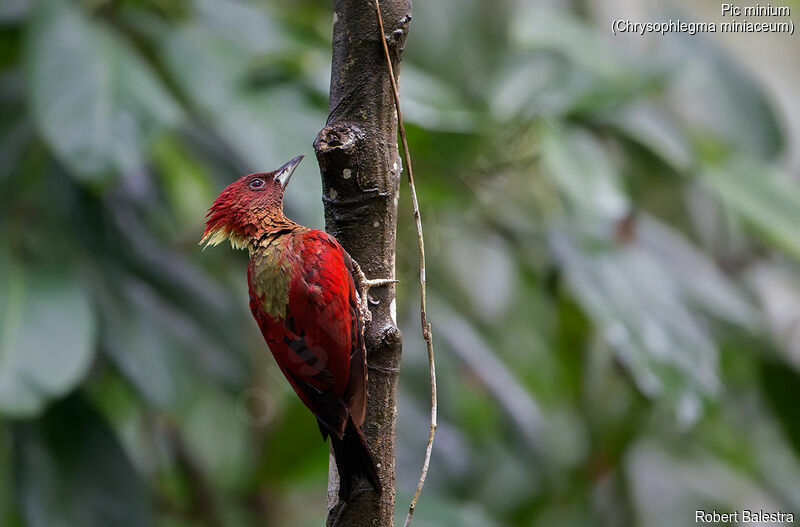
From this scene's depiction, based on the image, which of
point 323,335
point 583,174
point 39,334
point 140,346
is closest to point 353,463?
point 323,335

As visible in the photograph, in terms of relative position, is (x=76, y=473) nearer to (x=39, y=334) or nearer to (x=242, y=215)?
(x=39, y=334)

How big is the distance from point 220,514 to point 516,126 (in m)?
2.35

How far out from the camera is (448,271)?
4246 millimetres

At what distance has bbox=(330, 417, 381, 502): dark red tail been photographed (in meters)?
1.42

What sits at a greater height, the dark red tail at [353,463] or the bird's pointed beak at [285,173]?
the bird's pointed beak at [285,173]

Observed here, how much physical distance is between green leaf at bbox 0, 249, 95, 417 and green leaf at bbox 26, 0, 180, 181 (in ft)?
1.55

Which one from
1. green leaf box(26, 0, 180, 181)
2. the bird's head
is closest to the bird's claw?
the bird's head

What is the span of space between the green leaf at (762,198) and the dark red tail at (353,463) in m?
2.37

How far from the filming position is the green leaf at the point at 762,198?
323 centimetres

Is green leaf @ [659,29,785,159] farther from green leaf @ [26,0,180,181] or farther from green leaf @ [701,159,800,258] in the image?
green leaf @ [26,0,180,181]

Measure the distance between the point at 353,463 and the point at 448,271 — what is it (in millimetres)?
2857

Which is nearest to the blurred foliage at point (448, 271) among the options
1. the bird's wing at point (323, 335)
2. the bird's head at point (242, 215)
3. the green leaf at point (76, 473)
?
the green leaf at point (76, 473)

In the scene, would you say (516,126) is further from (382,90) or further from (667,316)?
(382,90)

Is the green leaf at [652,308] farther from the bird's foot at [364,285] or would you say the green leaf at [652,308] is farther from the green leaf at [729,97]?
the bird's foot at [364,285]
